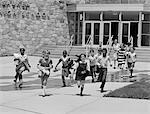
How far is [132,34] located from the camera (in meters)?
36.2

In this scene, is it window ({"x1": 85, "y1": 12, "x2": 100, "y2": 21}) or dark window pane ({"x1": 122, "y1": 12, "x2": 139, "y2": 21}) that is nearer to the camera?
dark window pane ({"x1": 122, "y1": 12, "x2": 139, "y2": 21})

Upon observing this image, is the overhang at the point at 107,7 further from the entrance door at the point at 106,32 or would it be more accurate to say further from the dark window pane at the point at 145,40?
the dark window pane at the point at 145,40

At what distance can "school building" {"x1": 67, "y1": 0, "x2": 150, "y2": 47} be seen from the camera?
35375 millimetres

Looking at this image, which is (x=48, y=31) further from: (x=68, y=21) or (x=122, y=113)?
(x=122, y=113)

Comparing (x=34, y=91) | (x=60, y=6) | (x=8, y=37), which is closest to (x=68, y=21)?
(x=60, y=6)

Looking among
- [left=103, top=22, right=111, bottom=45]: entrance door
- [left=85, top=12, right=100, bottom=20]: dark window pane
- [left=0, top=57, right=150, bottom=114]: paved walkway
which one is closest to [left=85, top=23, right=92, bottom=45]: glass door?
[left=85, top=12, right=100, bottom=20]: dark window pane

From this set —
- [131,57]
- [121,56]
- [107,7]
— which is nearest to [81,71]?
[131,57]

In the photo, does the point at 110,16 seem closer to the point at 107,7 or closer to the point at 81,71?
the point at 107,7

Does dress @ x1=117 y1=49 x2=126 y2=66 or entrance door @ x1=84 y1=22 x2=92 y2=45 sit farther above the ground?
entrance door @ x1=84 y1=22 x2=92 y2=45

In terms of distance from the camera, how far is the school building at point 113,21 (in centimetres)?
3538

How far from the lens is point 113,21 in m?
36.3

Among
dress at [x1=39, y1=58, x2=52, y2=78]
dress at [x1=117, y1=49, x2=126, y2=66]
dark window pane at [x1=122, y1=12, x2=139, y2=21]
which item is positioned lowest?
dress at [x1=117, y1=49, x2=126, y2=66]

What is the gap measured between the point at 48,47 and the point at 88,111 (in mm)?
24858

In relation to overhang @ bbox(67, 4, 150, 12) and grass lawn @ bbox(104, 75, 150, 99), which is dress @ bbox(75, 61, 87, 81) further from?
overhang @ bbox(67, 4, 150, 12)
